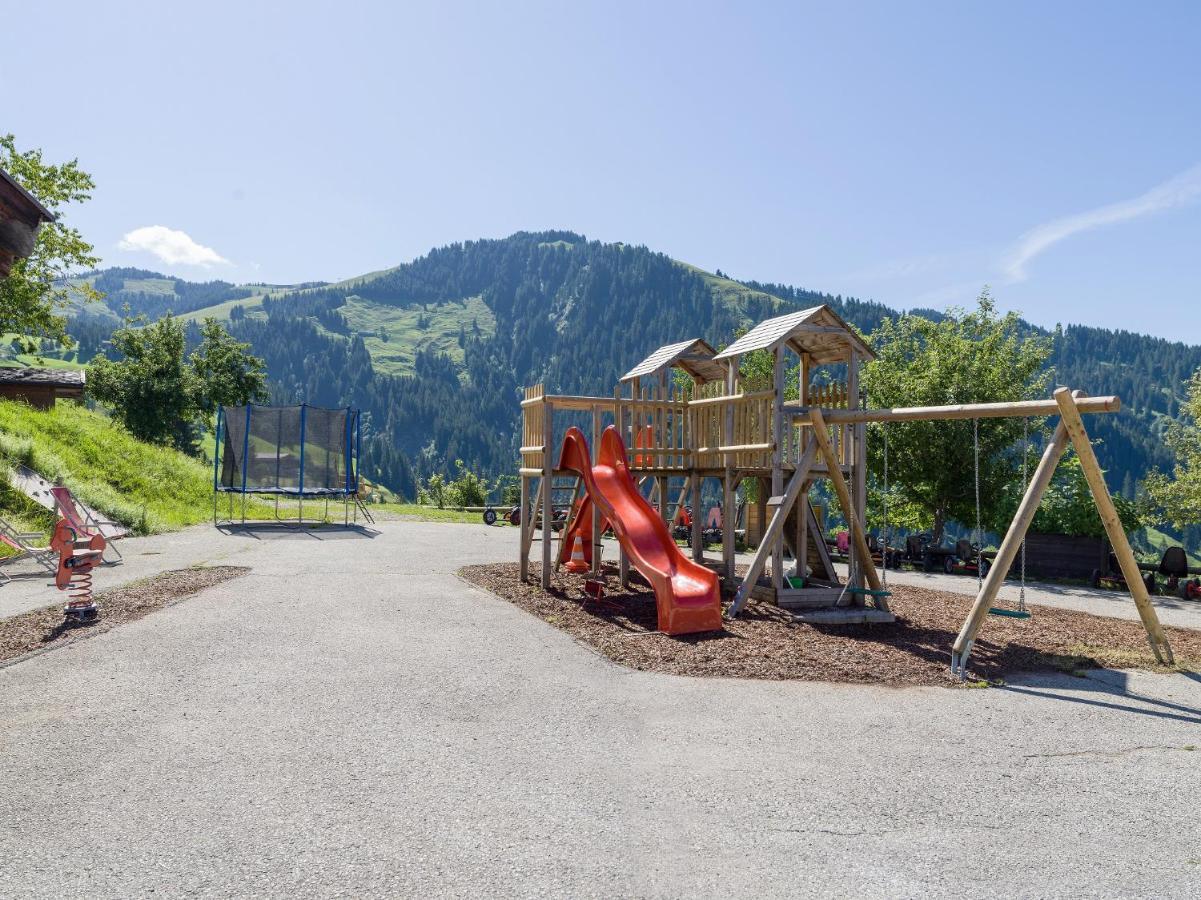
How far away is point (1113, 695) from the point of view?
289 inches

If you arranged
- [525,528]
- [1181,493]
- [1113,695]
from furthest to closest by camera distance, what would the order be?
[1181,493] < [525,528] < [1113,695]

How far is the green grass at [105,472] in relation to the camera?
21.4 m

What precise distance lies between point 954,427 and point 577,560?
34.4ft

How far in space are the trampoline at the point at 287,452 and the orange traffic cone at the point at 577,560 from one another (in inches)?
486

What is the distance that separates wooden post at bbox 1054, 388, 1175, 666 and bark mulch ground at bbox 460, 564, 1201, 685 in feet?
0.93

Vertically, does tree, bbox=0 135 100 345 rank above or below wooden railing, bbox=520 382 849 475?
above

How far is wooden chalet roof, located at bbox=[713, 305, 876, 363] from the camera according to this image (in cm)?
1152

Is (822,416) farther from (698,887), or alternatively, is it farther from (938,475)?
(938,475)

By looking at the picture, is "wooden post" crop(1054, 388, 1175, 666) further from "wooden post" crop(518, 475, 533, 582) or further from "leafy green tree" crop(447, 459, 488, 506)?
"leafy green tree" crop(447, 459, 488, 506)

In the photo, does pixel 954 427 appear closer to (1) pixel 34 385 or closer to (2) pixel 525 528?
(2) pixel 525 528

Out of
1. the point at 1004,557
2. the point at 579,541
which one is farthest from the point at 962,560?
the point at 1004,557

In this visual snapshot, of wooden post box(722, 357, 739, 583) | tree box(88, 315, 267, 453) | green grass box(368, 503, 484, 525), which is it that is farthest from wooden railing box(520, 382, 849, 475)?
tree box(88, 315, 267, 453)

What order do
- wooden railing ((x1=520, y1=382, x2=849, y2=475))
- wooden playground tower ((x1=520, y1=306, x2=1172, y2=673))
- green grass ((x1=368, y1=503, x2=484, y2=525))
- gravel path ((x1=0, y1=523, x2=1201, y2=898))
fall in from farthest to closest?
green grass ((x1=368, y1=503, x2=484, y2=525)) → wooden railing ((x1=520, y1=382, x2=849, y2=475)) → wooden playground tower ((x1=520, y1=306, x2=1172, y2=673)) → gravel path ((x1=0, y1=523, x2=1201, y2=898))

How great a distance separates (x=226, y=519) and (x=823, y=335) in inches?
831
